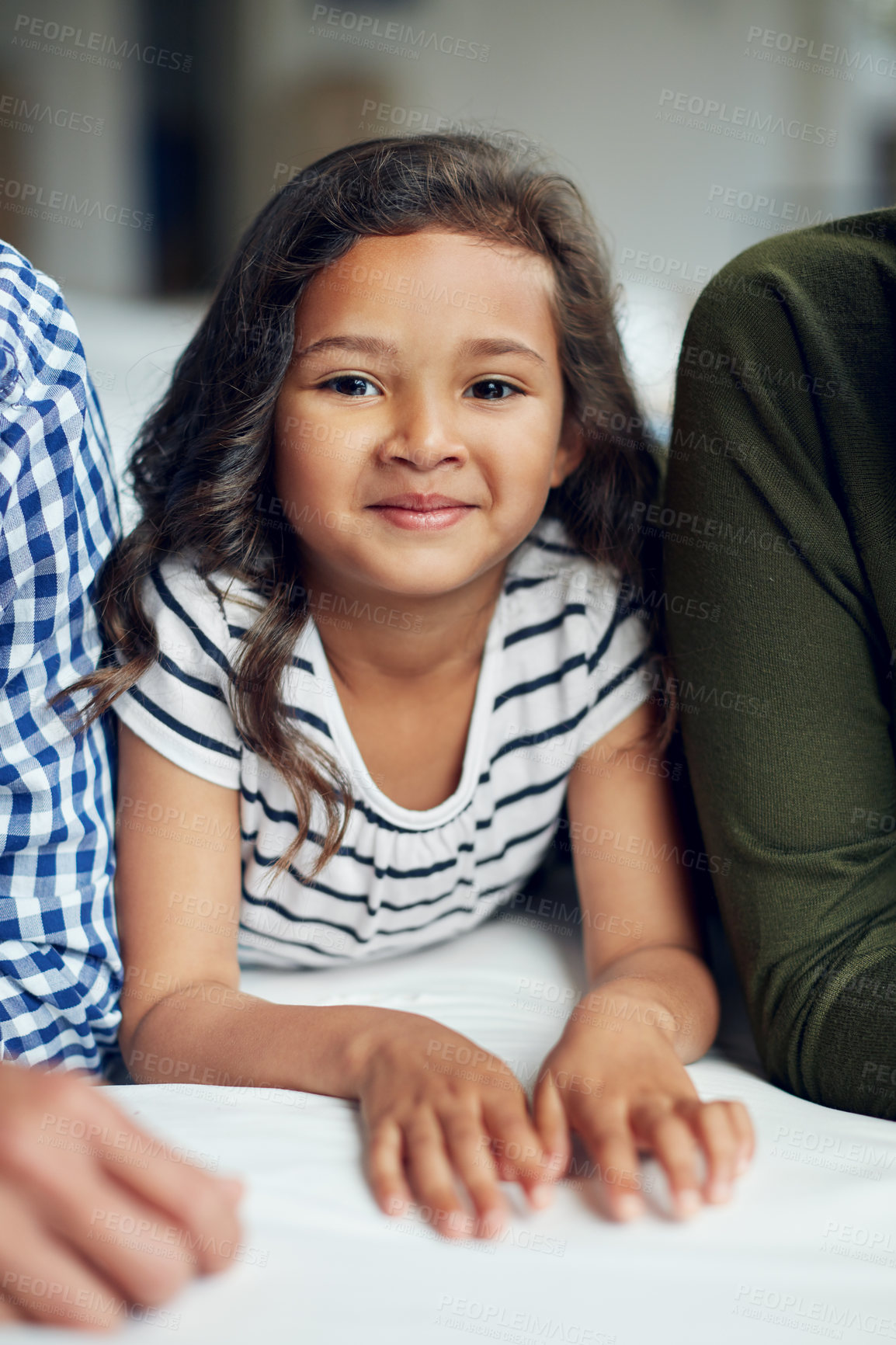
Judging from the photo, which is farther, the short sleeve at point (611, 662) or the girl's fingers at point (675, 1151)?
the short sleeve at point (611, 662)

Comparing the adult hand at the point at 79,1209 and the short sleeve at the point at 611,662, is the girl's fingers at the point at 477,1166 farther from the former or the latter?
the short sleeve at the point at 611,662

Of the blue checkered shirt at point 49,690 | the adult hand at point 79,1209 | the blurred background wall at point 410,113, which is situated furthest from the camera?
the blurred background wall at point 410,113

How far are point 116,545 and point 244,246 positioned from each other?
0.27 metres

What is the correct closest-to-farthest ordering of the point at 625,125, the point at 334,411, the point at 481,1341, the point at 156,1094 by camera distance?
1. the point at 481,1341
2. the point at 156,1094
3. the point at 334,411
4. the point at 625,125

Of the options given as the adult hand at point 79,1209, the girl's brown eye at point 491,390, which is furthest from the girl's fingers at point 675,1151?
the girl's brown eye at point 491,390

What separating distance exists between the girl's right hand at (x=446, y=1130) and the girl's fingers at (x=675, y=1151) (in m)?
0.05

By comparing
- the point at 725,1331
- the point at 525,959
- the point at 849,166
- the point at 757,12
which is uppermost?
the point at 757,12

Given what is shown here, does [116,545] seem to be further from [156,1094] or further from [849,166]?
[849,166]

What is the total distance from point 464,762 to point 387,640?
113mm

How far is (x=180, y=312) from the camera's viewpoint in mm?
3682

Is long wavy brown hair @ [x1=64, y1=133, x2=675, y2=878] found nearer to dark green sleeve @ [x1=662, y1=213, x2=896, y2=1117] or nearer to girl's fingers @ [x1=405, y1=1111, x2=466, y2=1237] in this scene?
dark green sleeve @ [x1=662, y1=213, x2=896, y2=1117]

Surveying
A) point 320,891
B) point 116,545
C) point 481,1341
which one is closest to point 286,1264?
point 481,1341

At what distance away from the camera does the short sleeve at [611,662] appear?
2.87ft

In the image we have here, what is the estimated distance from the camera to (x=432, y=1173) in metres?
0.54
